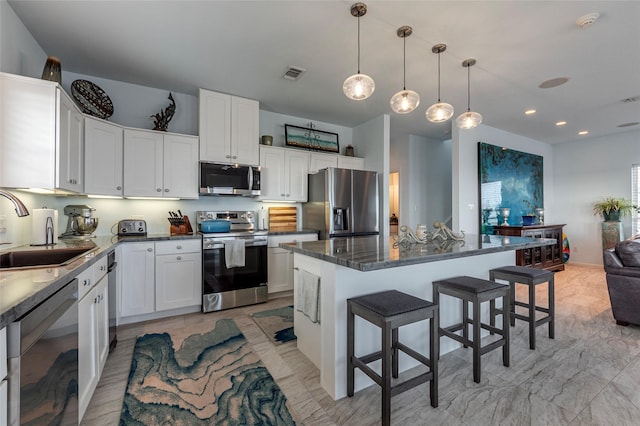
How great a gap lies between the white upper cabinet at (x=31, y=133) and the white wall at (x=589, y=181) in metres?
8.79

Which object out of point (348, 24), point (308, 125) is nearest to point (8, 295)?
point (348, 24)

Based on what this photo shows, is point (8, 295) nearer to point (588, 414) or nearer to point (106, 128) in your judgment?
point (106, 128)

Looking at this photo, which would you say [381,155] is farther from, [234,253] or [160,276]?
[160,276]

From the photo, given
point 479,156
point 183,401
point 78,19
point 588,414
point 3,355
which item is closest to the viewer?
point 3,355

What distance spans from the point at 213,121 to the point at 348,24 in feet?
6.81

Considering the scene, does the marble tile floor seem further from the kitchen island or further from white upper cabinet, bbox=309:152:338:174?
white upper cabinet, bbox=309:152:338:174

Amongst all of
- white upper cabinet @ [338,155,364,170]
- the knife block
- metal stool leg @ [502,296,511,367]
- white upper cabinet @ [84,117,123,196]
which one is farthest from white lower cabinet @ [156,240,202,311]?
metal stool leg @ [502,296,511,367]

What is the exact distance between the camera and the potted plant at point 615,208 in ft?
18.0

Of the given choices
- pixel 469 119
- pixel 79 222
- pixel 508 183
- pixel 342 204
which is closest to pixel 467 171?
pixel 508 183

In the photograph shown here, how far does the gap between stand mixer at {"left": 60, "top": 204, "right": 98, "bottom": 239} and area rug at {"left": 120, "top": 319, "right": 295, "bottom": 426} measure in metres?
1.29

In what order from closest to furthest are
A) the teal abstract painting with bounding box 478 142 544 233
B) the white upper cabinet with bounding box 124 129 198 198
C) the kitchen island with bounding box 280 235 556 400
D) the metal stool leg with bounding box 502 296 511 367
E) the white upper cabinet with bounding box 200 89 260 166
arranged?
1. the kitchen island with bounding box 280 235 556 400
2. the metal stool leg with bounding box 502 296 511 367
3. the white upper cabinet with bounding box 124 129 198 198
4. the white upper cabinet with bounding box 200 89 260 166
5. the teal abstract painting with bounding box 478 142 544 233

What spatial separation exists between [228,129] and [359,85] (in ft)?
7.01

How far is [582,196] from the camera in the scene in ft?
20.4

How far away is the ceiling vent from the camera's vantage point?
3.03 meters
